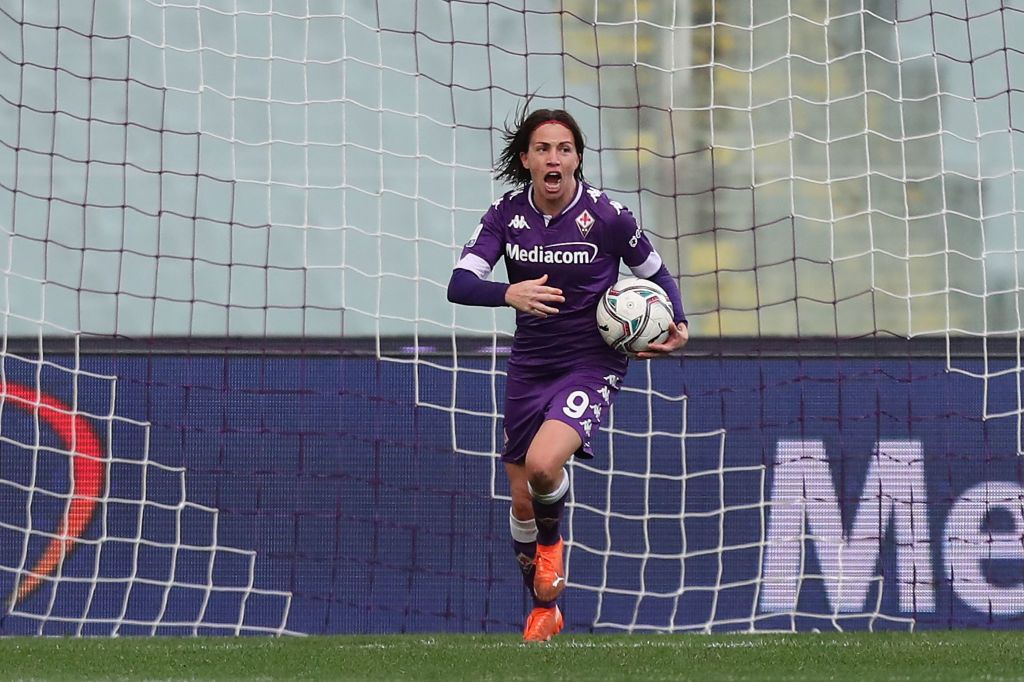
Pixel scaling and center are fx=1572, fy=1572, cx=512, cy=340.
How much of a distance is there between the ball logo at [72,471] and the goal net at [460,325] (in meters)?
0.02

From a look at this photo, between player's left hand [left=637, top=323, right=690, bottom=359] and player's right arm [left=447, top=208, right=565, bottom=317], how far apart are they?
A: 378 millimetres

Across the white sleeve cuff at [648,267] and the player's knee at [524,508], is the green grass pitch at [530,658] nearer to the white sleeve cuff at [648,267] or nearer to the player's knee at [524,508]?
the player's knee at [524,508]

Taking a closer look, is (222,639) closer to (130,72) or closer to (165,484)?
(165,484)

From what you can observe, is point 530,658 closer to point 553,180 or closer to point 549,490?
point 549,490

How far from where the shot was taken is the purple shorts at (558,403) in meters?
5.80

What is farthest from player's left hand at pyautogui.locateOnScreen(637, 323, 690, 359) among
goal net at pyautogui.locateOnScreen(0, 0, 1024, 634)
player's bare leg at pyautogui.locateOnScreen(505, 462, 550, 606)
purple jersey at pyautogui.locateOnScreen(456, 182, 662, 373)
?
goal net at pyautogui.locateOnScreen(0, 0, 1024, 634)

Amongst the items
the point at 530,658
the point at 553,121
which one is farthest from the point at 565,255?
the point at 530,658

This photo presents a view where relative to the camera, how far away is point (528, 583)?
6.23m

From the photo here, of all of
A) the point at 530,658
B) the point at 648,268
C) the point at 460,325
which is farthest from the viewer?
the point at 460,325

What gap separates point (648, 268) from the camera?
608 cm

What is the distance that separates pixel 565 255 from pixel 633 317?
38cm

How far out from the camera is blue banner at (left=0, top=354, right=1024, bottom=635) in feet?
23.7

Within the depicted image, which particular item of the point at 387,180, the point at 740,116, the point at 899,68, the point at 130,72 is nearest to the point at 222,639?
the point at 387,180

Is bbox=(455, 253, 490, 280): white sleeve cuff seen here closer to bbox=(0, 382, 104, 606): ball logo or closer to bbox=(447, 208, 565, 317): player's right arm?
bbox=(447, 208, 565, 317): player's right arm
